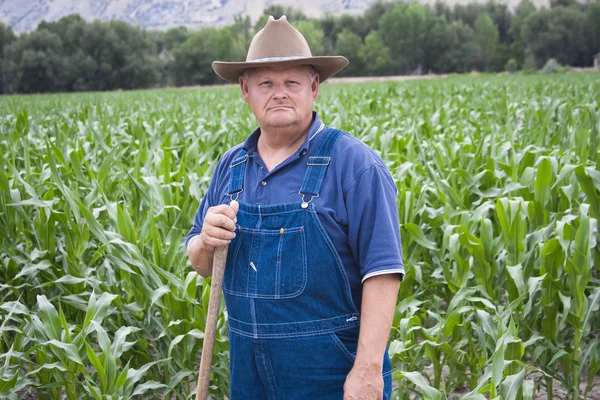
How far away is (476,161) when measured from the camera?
4969 mm

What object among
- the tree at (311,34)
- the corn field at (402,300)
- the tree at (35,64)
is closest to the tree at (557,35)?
the tree at (311,34)

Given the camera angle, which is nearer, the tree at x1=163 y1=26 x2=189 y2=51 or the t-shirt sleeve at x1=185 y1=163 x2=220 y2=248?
the t-shirt sleeve at x1=185 y1=163 x2=220 y2=248

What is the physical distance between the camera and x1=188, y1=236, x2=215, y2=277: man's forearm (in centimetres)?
194

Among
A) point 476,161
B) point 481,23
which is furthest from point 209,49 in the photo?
point 476,161

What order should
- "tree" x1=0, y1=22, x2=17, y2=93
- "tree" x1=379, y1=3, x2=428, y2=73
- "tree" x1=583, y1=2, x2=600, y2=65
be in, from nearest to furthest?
"tree" x1=0, y1=22, x2=17, y2=93 → "tree" x1=583, y1=2, x2=600, y2=65 → "tree" x1=379, y1=3, x2=428, y2=73

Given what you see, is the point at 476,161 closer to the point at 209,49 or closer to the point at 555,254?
the point at 555,254

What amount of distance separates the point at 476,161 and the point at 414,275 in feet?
6.14

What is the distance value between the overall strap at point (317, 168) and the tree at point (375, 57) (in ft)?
289

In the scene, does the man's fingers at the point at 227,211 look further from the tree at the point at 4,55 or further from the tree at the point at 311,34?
the tree at the point at 311,34

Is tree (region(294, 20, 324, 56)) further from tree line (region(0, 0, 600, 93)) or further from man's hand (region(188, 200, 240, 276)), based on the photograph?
man's hand (region(188, 200, 240, 276))

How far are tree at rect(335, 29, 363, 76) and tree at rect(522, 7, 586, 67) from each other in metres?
21.8

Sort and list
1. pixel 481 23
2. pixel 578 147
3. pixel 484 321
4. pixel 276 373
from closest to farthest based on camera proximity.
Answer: pixel 276 373
pixel 484 321
pixel 578 147
pixel 481 23

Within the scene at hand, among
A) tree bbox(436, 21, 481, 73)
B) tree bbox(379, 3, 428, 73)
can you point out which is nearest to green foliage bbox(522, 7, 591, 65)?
tree bbox(436, 21, 481, 73)

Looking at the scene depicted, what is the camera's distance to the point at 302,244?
1.76 m
